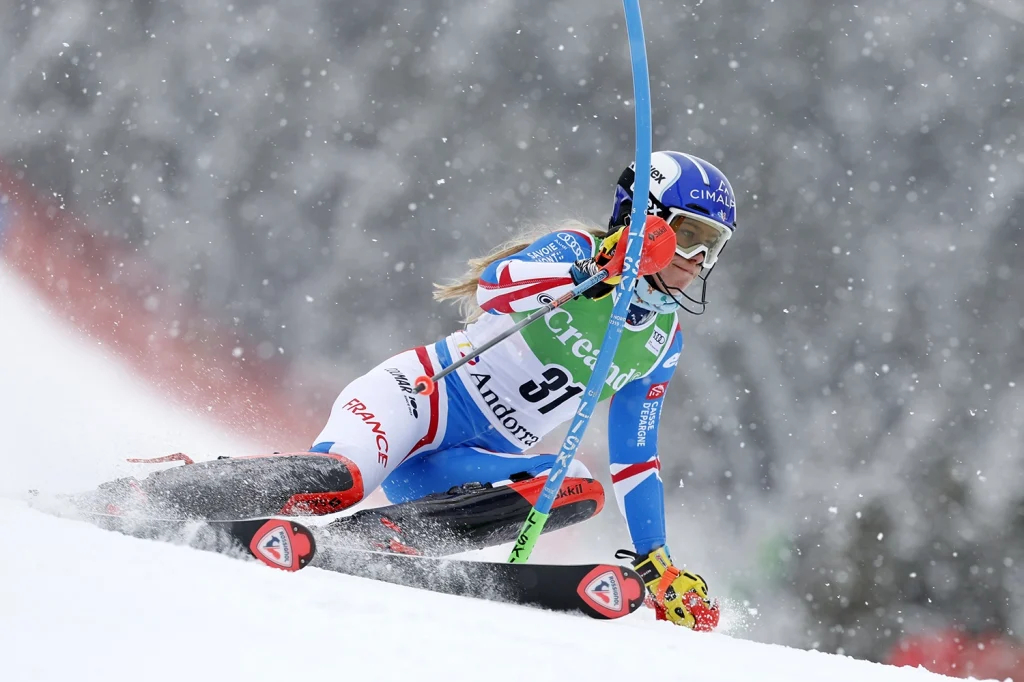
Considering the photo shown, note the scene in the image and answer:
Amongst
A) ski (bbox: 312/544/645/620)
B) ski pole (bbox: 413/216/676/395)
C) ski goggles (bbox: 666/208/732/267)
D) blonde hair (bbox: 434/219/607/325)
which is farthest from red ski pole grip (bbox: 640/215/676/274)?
ski (bbox: 312/544/645/620)

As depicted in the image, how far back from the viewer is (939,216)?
10469 mm

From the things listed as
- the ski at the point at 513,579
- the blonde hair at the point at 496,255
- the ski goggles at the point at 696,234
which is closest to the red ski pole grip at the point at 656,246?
the ski goggles at the point at 696,234

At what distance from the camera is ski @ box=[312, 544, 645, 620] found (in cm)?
242

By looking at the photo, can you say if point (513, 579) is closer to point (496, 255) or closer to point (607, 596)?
point (607, 596)

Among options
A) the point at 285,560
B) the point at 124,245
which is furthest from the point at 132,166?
the point at 285,560

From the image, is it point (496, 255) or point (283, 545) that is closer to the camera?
point (283, 545)

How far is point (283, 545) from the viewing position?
2289 millimetres

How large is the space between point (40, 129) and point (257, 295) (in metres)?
3.70

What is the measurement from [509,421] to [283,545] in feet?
5.42

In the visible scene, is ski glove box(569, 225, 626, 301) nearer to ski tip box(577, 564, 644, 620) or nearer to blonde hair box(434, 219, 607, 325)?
blonde hair box(434, 219, 607, 325)

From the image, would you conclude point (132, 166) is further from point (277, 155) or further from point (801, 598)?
point (801, 598)

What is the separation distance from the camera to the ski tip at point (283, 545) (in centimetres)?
228

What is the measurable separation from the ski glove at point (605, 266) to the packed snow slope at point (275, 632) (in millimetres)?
1105

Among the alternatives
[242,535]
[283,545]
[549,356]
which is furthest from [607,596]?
[549,356]
